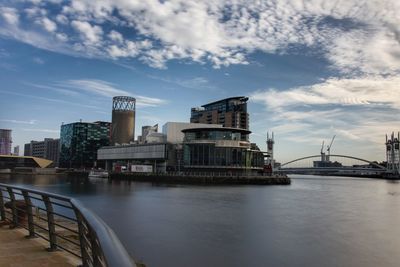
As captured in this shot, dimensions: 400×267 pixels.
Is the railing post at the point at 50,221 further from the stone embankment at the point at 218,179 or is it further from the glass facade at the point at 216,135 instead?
the glass facade at the point at 216,135

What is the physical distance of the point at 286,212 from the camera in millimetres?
39688

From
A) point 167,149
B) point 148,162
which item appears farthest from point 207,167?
point 148,162

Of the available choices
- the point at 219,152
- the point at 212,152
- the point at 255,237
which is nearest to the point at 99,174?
the point at 212,152

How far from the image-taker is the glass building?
115 metres

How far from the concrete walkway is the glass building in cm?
10667

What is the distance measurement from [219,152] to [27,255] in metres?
109

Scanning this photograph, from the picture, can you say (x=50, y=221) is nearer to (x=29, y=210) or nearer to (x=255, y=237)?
(x=29, y=210)

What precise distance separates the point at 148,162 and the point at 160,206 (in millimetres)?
102122

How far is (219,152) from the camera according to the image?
378 ft

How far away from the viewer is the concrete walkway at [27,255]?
6067 millimetres

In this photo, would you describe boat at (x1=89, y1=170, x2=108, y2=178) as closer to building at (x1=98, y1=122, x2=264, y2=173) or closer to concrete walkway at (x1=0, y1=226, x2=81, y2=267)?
building at (x1=98, y1=122, x2=264, y2=173)

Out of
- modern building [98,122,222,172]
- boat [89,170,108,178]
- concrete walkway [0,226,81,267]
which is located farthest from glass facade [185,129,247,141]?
concrete walkway [0,226,81,267]

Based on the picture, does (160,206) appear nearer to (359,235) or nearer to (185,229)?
(185,229)

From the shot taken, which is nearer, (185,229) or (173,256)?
(173,256)
